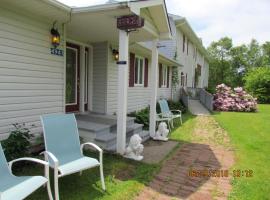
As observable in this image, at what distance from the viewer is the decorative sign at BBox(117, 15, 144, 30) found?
481cm

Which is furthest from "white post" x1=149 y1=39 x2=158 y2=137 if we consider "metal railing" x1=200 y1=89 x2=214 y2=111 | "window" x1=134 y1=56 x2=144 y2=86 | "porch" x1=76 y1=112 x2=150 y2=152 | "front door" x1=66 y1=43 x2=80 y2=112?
"metal railing" x1=200 y1=89 x2=214 y2=111

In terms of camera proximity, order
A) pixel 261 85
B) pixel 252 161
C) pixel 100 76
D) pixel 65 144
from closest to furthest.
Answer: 1. pixel 65 144
2. pixel 252 161
3. pixel 100 76
4. pixel 261 85

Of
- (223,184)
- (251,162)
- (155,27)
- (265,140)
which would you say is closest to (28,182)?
(223,184)

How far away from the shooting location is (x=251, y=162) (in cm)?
521

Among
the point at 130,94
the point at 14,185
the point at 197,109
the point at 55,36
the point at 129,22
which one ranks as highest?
the point at 129,22

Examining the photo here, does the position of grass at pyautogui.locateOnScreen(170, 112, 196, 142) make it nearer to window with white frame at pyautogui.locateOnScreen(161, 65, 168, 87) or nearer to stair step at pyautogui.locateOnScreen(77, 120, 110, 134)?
stair step at pyautogui.locateOnScreen(77, 120, 110, 134)

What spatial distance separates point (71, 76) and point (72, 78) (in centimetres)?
7

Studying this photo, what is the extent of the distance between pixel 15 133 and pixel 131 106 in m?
5.86

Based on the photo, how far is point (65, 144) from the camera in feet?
12.5

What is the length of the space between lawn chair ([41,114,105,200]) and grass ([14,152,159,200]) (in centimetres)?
22

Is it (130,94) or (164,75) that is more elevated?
(164,75)

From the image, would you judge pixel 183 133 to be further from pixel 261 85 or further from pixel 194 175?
pixel 261 85

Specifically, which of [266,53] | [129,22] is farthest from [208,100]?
[266,53]
